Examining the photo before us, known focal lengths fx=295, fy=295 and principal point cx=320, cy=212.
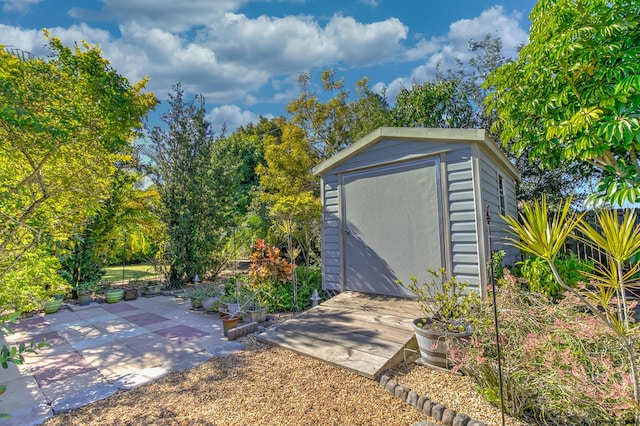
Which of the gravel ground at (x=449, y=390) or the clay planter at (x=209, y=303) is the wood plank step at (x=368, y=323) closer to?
the gravel ground at (x=449, y=390)

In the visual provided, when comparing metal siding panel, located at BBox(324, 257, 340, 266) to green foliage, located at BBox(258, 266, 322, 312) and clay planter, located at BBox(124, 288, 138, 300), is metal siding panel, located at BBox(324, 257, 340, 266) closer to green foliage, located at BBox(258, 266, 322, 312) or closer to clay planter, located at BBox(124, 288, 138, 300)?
green foliage, located at BBox(258, 266, 322, 312)

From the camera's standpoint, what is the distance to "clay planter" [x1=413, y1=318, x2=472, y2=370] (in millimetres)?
2754

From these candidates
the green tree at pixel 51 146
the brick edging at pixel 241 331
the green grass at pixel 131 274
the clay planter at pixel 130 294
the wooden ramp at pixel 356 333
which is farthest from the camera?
the green grass at pixel 131 274

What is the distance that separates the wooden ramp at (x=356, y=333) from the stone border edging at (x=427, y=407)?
0.70ft

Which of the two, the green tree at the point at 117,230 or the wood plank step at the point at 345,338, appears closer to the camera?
the wood plank step at the point at 345,338

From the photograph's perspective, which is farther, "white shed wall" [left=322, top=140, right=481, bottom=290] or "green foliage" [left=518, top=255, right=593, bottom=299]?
"white shed wall" [left=322, top=140, right=481, bottom=290]

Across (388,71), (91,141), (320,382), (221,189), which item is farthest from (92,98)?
(388,71)

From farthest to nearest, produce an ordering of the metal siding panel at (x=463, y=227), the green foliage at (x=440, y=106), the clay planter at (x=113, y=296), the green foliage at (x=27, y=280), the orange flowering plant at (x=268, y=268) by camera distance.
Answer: the green foliage at (x=440, y=106), the clay planter at (x=113, y=296), the orange flowering plant at (x=268, y=268), the metal siding panel at (x=463, y=227), the green foliage at (x=27, y=280)

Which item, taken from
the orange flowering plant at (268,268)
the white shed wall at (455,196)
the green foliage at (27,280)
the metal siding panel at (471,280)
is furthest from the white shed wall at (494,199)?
the green foliage at (27,280)

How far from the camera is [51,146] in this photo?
2.95m

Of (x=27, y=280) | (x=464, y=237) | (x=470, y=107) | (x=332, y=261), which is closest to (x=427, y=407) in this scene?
(x=464, y=237)

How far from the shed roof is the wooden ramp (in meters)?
2.61

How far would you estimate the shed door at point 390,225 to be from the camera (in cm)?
471

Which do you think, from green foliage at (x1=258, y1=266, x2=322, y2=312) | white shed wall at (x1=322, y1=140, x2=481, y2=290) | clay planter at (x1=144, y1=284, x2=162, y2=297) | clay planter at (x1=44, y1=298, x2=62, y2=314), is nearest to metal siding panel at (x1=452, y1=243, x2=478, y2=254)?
white shed wall at (x1=322, y1=140, x2=481, y2=290)
